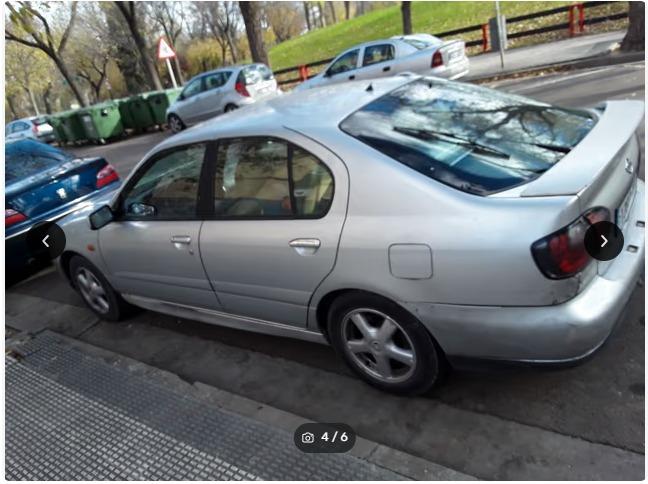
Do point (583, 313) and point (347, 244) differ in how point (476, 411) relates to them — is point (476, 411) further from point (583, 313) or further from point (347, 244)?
point (347, 244)

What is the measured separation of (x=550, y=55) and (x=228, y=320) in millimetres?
12898

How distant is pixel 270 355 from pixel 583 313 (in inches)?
78.2

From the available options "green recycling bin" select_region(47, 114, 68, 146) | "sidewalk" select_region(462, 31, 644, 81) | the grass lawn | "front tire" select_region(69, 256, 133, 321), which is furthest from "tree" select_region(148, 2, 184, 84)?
"front tire" select_region(69, 256, 133, 321)

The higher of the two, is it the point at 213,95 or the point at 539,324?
the point at 539,324

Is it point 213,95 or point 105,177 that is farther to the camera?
point 213,95

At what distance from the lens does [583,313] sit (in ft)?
6.95

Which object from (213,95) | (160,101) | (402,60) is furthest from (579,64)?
(160,101)

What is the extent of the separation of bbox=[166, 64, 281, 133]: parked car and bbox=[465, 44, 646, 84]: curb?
18.3 ft

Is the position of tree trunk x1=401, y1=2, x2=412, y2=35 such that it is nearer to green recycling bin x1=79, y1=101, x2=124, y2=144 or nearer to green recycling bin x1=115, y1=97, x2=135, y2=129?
green recycling bin x1=115, y1=97, x2=135, y2=129

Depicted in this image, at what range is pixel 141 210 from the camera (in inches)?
140

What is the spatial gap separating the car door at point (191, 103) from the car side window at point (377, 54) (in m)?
5.16

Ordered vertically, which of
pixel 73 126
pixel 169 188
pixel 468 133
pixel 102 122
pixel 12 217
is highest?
pixel 468 133

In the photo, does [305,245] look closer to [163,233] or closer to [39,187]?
[163,233]

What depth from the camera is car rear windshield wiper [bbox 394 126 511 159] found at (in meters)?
2.57
